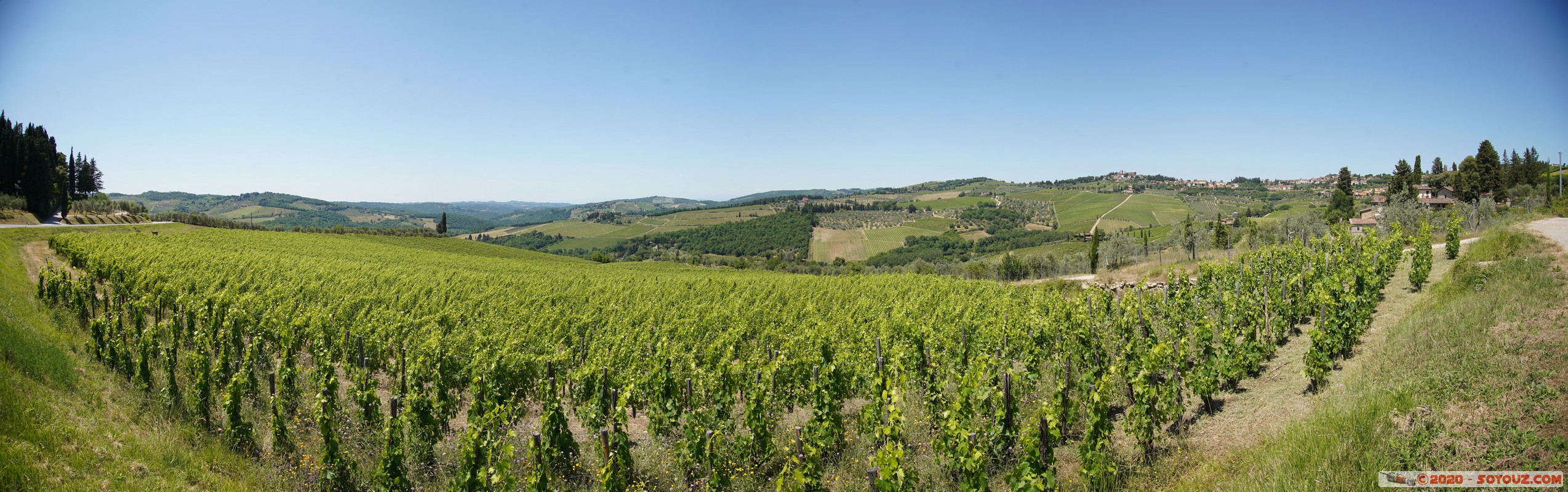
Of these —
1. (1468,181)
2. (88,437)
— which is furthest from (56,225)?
(1468,181)

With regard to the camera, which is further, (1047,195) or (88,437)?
(1047,195)

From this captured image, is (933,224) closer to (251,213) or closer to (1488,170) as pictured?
(1488,170)

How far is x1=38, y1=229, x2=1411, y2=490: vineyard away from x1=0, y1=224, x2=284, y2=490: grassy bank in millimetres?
421

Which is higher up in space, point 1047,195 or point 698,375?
point 1047,195

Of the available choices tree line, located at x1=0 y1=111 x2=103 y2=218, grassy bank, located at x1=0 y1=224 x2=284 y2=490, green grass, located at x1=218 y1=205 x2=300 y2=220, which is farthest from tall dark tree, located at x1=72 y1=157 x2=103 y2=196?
green grass, located at x1=218 y1=205 x2=300 y2=220

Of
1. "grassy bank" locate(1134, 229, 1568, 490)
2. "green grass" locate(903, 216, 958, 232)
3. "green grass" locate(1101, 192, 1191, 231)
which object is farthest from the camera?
"green grass" locate(903, 216, 958, 232)

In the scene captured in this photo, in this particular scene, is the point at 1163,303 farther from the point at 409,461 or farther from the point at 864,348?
the point at 409,461

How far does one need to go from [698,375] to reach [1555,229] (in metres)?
27.0

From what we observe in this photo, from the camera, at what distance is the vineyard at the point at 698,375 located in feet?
23.8

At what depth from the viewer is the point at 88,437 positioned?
683cm

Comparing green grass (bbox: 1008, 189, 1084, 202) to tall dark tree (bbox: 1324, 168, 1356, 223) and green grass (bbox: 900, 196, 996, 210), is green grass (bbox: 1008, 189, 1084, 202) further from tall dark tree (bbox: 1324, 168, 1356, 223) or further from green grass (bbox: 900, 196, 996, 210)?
tall dark tree (bbox: 1324, 168, 1356, 223)

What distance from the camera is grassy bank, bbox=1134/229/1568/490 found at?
211 inches

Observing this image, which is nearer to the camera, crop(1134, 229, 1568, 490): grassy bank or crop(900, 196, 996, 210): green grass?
crop(1134, 229, 1568, 490): grassy bank

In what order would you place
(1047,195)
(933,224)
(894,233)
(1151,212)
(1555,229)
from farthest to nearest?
(1047,195) → (933,224) → (894,233) → (1151,212) → (1555,229)
